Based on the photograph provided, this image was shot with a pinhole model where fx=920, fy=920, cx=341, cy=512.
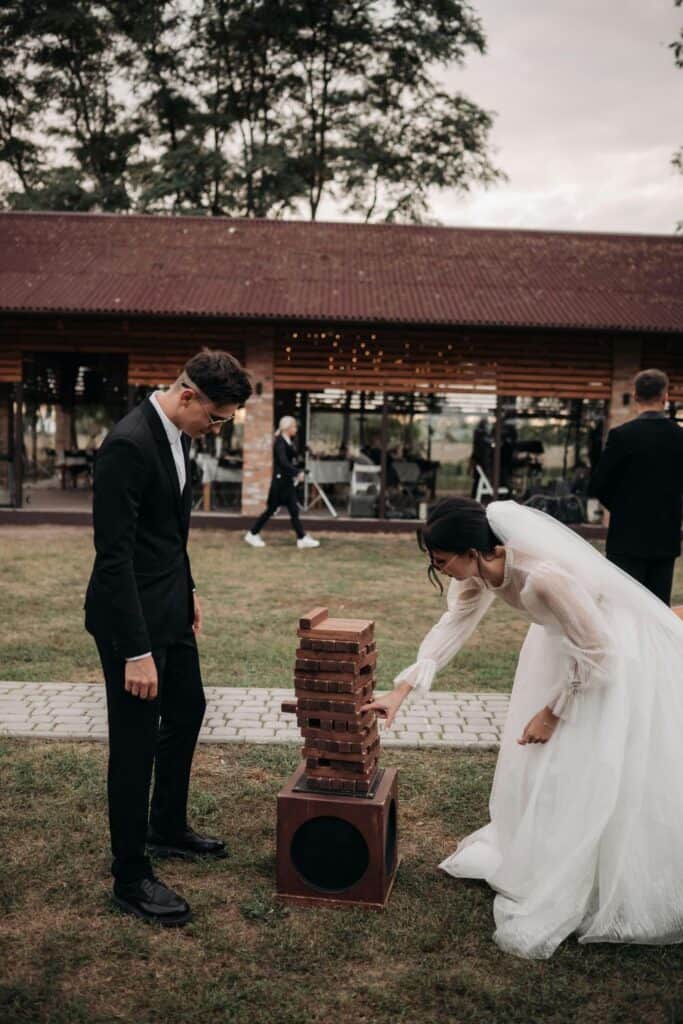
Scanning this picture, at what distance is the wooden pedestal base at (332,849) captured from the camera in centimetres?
370

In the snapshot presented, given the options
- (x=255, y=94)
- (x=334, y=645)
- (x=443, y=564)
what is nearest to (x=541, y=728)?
(x=443, y=564)

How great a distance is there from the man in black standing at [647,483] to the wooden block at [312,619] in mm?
2872

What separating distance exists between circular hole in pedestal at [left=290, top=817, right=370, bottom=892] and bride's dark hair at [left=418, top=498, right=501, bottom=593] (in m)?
1.13

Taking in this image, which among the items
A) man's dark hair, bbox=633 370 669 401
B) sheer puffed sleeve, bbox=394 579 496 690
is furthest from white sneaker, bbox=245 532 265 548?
sheer puffed sleeve, bbox=394 579 496 690

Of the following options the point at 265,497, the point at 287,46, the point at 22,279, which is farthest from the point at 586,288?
the point at 287,46

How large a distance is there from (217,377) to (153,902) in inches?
82.1

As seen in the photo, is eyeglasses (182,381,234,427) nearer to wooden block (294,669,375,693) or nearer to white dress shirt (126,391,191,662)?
white dress shirt (126,391,191,662)

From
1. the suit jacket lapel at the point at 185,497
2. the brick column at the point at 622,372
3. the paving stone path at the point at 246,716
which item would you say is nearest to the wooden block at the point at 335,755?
the suit jacket lapel at the point at 185,497

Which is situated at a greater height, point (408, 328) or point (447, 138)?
point (447, 138)

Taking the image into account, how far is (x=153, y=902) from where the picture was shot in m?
3.65

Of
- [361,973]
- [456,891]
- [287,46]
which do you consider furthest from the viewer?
[287,46]

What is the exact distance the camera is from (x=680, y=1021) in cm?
308

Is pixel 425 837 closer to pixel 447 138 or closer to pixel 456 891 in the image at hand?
pixel 456 891

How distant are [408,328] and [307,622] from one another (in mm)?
14261
